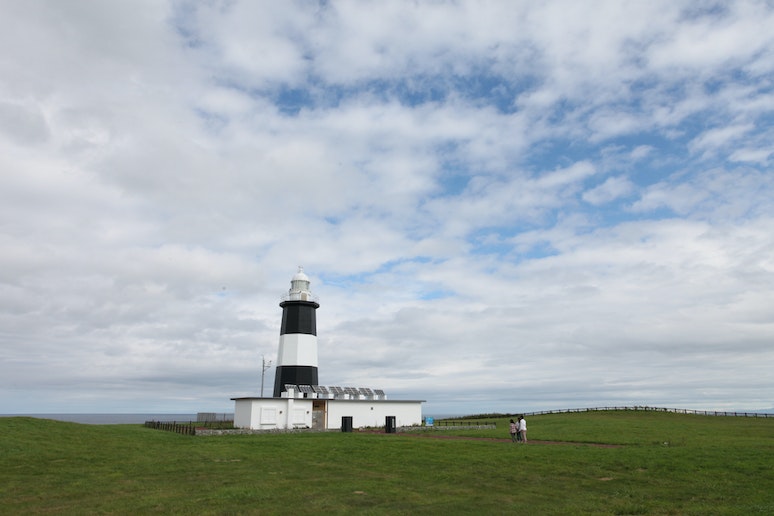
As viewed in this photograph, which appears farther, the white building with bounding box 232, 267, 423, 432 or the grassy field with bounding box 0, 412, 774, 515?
the white building with bounding box 232, 267, 423, 432

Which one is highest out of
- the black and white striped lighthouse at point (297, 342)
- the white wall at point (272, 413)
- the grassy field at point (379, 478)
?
the black and white striped lighthouse at point (297, 342)

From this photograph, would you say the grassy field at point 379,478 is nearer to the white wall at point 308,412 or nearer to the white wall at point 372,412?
the white wall at point 308,412

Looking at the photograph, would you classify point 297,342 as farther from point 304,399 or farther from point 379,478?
point 379,478

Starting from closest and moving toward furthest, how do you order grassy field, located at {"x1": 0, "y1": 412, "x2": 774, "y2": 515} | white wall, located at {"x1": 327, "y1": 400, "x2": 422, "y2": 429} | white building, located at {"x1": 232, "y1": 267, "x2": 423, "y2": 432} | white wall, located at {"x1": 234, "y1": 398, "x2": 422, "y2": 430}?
grassy field, located at {"x1": 0, "y1": 412, "x2": 774, "y2": 515}, white wall, located at {"x1": 234, "y1": 398, "x2": 422, "y2": 430}, white building, located at {"x1": 232, "y1": 267, "x2": 423, "y2": 432}, white wall, located at {"x1": 327, "y1": 400, "x2": 422, "y2": 429}

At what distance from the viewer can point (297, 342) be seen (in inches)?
1892

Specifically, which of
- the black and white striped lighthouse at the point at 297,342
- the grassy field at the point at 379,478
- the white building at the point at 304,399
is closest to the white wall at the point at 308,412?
the white building at the point at 304,399

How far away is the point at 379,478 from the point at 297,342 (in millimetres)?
31131

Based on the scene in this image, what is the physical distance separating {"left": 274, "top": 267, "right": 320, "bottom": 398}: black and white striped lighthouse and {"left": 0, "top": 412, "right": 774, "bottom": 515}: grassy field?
19.2 metres

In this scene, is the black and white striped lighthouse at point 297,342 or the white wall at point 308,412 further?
the black and white striped lighthouse at point 297,342

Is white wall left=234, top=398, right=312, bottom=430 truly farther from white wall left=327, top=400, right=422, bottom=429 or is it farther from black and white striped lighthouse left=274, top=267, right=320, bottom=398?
black and white striped lighthouse left=274, top=267, right=320, bottom=398

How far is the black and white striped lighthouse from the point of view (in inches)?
1864

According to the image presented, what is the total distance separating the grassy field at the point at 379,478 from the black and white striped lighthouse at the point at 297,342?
63.1 feet

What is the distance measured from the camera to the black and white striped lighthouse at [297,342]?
155 feet

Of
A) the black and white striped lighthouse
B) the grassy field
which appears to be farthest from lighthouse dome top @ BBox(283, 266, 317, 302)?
the grassy field
